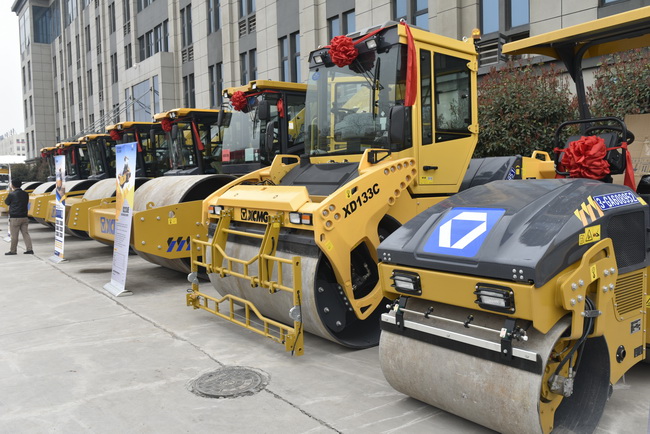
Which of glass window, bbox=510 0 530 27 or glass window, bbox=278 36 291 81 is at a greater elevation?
glass window, bbox=278 36 291 81

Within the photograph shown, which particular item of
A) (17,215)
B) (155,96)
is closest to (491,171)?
(17,215)

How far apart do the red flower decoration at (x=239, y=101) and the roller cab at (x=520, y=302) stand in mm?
6330

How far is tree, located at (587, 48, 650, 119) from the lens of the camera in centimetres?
817

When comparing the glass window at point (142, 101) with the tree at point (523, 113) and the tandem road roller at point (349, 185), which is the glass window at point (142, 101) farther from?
the tandem road roller at point (349, 185)

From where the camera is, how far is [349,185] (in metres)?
4.80

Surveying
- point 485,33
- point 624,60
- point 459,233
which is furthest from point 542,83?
point 459,233

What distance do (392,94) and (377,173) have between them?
87cm

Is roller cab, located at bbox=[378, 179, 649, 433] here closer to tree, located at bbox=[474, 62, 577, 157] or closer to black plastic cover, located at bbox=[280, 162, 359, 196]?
black plastic cover, located at bbox=[280, 162, 359, 196]

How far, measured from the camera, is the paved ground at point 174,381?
376 centimetres

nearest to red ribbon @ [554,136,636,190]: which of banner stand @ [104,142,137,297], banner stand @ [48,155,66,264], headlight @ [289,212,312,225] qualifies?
headlight @ [289,212,312,225]

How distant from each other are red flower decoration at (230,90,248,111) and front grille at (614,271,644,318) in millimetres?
7148

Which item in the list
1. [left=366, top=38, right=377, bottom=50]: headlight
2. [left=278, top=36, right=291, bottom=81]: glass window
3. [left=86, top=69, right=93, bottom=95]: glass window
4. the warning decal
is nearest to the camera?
the warning decal

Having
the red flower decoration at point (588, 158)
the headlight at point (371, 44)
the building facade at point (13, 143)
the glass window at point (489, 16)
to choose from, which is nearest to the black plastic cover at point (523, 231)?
the red flower decoration at point (588, 158)

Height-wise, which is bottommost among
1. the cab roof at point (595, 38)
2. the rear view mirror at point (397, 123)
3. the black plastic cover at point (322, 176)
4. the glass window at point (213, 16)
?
the black plastic cover at point (322, 176)
